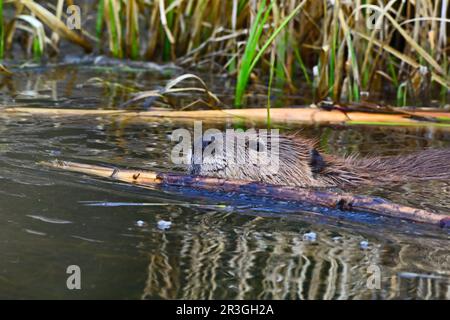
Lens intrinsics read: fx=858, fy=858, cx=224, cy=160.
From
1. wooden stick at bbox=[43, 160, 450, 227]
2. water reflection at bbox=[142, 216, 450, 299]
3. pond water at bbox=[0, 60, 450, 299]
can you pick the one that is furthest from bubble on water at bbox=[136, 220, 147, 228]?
wooden stick at bbox=[43, 160, 450, 227]

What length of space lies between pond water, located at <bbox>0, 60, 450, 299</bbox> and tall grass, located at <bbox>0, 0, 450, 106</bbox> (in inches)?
60.3

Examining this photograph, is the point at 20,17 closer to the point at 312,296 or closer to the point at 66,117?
the point at 66,117

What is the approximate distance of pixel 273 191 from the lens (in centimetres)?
327

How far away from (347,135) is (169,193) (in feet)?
5.33

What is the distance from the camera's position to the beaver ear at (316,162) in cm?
356

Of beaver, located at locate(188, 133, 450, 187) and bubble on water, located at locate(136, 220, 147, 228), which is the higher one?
beaver, located at locate(188, 133, 450, 187)

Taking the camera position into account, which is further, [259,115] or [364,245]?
[259,115]

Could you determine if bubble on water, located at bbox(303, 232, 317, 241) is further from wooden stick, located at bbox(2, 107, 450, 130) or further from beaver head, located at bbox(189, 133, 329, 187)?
wooden stick, located at bbox(2, 107, 450, 130)

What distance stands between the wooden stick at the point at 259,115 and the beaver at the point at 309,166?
2.93 ft

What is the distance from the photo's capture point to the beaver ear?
3.56 metres

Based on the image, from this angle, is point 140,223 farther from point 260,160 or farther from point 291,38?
point 291,38

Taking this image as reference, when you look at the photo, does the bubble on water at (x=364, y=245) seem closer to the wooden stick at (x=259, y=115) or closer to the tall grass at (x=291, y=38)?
the wooden stick at (x=259, y=115)

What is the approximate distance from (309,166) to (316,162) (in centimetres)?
4

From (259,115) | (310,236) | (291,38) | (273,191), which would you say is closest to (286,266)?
(310,236)
